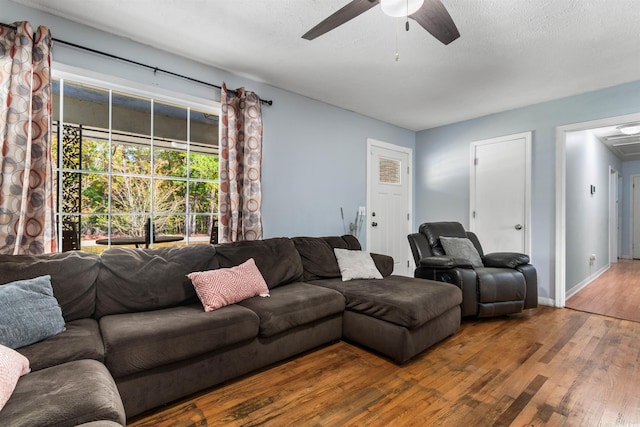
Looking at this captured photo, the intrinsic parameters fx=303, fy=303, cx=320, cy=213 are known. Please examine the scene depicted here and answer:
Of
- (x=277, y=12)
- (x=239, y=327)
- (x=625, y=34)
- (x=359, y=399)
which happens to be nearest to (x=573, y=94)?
(x=625, y=34)

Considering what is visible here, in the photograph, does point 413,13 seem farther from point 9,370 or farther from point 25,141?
point 25,141

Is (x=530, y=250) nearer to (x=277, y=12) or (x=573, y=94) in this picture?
(x=573, y=94)

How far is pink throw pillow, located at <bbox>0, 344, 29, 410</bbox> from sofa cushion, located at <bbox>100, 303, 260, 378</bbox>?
33 cm

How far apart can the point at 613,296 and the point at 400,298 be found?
3762 mm

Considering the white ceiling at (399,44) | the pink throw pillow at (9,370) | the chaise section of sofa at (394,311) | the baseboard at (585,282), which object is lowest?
the baseboard at (585,282)

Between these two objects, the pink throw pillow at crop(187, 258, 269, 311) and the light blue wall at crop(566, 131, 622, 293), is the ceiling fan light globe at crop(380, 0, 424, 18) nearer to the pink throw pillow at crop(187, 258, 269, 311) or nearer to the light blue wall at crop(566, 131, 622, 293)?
the pink throw pillow at crop(187, 258, 269, 311)

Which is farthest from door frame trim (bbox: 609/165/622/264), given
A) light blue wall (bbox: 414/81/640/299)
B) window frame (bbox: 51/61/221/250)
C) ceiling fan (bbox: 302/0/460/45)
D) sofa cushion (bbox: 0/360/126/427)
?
sofa cushion (bbox: 0/360/126/427)

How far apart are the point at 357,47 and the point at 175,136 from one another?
1.87m

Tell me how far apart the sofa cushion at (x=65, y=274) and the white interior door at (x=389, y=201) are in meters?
3.28

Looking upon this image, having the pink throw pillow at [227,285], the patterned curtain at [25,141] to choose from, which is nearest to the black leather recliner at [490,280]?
the pink throw pillow at [227,285]

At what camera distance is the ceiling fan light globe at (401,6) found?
4.89 ft

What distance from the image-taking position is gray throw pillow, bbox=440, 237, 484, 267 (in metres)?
3.46

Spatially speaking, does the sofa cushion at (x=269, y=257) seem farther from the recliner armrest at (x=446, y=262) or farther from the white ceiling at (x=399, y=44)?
the white ceiling at (x=399, y=44)

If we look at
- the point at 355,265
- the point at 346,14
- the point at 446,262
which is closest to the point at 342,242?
the point at 355,265
